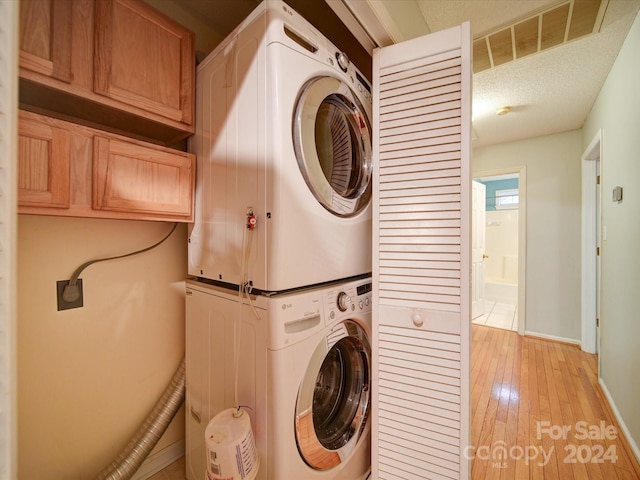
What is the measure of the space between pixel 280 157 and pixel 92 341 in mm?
1116

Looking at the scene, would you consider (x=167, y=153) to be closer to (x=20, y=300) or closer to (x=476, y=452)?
(x=20, y=300)

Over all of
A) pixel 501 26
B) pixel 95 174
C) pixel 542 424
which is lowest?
pixel 542 424

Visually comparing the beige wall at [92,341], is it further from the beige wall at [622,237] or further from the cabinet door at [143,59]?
the beige wall at [622,237]

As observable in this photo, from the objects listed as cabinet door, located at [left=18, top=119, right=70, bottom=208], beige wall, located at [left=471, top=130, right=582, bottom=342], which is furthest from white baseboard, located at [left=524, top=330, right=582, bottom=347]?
cabinet door, located at [left=18, top=119, right=70, bottom=208]

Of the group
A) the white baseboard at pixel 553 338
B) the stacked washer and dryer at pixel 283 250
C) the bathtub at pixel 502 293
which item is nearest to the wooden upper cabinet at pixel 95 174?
the stacked washer and dryer at pixel 283 250

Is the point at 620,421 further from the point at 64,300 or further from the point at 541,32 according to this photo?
the point at 64,300

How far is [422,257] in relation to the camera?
103cm

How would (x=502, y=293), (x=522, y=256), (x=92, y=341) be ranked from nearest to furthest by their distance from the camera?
1. (x=92, y=341)
2. (x=522, y=256)
3. (x=502, y=293)

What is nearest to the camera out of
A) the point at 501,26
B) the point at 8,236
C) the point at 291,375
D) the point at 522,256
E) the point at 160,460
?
the point at 8,236

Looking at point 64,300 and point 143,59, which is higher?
point 143,59

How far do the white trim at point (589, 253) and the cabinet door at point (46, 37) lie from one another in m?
3.90

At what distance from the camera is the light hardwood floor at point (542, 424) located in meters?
1.40

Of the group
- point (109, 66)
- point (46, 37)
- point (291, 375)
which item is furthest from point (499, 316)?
point (46, 37)

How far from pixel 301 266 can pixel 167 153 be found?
0.73 metres
